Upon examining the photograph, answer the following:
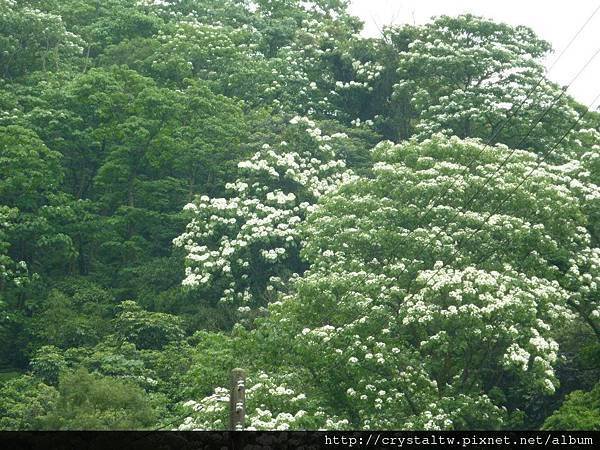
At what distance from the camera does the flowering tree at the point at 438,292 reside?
70.2 ft

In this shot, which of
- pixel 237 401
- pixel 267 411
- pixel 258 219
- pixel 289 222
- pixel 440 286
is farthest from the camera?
pixel 258 219

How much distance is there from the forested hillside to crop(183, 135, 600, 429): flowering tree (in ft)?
0.17

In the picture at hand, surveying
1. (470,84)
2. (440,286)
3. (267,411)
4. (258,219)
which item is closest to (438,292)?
(440,286)

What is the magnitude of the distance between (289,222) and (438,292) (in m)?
10.4

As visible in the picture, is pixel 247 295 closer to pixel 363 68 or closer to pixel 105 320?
pixel 105 320

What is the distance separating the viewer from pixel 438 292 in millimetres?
21875

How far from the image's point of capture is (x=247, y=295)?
102 feet

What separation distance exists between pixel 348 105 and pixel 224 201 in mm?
9649

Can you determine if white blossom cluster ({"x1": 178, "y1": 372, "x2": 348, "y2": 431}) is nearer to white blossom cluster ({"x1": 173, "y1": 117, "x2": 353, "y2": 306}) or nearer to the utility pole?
the utility pole

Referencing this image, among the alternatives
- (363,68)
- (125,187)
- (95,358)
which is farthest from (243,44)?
(95,358)

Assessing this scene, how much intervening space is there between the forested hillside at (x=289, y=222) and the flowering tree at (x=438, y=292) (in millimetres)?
53

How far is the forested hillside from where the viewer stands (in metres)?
21.9

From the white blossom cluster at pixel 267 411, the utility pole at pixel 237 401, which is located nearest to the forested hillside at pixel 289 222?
the white blossom cluster at pixel 267 411

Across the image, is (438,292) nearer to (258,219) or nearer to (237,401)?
(237,401)
